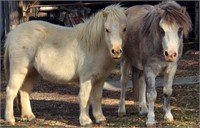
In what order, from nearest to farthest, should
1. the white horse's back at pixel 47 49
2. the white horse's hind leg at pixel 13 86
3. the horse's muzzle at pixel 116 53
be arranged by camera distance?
the horse's muzzle at pixel 116 53
the white horse's back at pixel 47 49
the white horse's hind leg at pixel 13 86

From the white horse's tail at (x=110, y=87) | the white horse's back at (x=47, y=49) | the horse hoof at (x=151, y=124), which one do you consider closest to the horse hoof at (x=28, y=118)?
the white horse's back at (x=47, y=49)

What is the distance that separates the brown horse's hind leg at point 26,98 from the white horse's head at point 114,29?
170cm

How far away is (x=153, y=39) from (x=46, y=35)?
170 cm

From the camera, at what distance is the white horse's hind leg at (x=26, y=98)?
24.8 ft

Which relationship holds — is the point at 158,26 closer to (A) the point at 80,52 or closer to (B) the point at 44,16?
(A) the point at 80,52

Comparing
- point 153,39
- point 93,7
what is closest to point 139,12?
point 153,39

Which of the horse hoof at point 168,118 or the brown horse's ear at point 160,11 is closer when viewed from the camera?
the brown horse's ear at point 160,11

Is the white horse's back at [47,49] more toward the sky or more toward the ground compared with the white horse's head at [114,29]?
more toward the ground

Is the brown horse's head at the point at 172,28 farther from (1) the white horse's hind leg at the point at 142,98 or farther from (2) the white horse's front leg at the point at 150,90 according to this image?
(1) the white horse's hind leg at the point at 142,98

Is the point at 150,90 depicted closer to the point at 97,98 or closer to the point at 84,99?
the point at 97,98

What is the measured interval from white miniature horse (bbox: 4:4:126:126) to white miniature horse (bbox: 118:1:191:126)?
498 mm

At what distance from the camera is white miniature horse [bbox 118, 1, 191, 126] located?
6.59 m

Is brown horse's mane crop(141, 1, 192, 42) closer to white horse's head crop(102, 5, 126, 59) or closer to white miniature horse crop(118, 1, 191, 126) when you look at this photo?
white miniature horse crop(118, 1, 191, 126)

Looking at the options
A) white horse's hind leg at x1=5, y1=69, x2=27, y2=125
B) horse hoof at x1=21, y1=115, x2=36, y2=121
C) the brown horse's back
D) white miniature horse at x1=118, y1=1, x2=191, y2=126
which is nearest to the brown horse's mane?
white miniature horse at x1=118, y1=1, x2=191, y2=126
